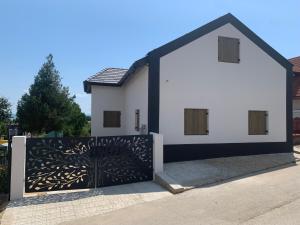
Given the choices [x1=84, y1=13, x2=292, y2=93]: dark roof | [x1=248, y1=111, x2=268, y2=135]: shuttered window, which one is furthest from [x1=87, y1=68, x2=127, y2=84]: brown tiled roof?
[x1=248, y1=111, x2=268, y2=135]: shuttered window

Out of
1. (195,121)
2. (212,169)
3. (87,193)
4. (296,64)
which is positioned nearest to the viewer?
(87,193)

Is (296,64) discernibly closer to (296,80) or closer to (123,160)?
(296,80)

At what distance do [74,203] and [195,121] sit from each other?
6.72 metres

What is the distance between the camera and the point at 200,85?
12766mm

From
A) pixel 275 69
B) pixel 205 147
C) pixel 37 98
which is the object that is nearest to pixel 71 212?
pixel 205 147

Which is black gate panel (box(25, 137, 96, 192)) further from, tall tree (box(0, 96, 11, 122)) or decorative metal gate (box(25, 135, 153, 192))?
tall tree (box(0, 96, 11, 122))

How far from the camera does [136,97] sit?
1462 centimetres

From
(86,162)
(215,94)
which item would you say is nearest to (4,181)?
(86,162)

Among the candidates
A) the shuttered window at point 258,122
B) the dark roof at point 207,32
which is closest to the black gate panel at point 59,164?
the dark roof at point 207,32

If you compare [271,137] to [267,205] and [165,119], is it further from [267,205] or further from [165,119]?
[267,205]

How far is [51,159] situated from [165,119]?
5.17 m

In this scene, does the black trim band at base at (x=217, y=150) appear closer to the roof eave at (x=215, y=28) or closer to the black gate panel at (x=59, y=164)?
the roof eave at (x=215, y=28)

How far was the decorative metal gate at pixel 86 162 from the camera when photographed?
26.7ft

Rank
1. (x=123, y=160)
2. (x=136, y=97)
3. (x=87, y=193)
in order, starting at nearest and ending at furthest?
1. (x=87, y=193)
2. (x=123, y=160)
3. (x=136, y=97)
